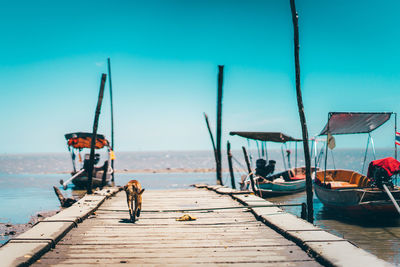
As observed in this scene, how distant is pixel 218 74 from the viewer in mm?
18812

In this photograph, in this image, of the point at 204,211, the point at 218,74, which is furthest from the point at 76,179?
the point at 204,211

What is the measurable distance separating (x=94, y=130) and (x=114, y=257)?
1163 centimetres

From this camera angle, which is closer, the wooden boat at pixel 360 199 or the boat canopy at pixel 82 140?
Answer: the wooden boat at pixel 360 199

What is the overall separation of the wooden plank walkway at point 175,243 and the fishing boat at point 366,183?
661cm

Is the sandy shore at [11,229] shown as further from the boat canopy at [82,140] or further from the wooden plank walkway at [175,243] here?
the boat canopy at [82,140]

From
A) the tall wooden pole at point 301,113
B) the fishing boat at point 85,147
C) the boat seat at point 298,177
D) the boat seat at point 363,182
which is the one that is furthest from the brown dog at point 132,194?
the boat seat at point 298,177

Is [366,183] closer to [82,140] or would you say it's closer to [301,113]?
[301,113]

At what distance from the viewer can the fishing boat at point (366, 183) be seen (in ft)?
43.0

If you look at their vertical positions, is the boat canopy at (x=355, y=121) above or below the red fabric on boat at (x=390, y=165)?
above

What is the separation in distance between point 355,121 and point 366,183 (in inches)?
137

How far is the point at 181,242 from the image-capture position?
20.0 feet

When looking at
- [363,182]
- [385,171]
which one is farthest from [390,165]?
[363,182]

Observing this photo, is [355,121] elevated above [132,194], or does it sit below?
above

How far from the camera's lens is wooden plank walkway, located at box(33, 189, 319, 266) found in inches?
197
